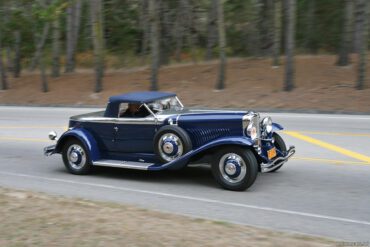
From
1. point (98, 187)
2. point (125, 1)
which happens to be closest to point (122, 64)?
point (125, 1)

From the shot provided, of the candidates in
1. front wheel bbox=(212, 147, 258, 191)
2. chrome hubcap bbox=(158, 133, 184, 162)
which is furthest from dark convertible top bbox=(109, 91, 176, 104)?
front wheel bbox=(212, 147, 258, 191)

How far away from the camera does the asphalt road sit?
648 cm

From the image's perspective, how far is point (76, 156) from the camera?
30.8 ft

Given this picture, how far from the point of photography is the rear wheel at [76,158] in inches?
366

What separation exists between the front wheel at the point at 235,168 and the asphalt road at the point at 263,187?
0.15m

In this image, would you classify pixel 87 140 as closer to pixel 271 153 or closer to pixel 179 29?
pixel 271 153

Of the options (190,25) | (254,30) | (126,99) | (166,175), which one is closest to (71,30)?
(190,25)

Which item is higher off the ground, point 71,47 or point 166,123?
point 71,47

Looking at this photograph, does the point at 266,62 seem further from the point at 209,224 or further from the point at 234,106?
the point at 209,224

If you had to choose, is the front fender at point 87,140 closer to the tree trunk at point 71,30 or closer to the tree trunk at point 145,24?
the tree trunk at point 71,30

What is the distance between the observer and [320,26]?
37.1 meters

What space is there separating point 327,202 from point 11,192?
183 inches

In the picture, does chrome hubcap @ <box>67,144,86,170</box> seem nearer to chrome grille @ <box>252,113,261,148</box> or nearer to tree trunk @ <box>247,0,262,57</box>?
chrome grille @ <box>252,113,261,148</box>

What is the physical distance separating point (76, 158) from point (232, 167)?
3.15 meters
